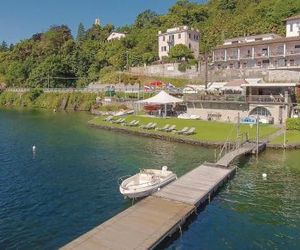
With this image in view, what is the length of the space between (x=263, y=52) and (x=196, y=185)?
75422 millimetres

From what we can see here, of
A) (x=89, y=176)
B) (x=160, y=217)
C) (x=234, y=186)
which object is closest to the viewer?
(x=160, y=217)

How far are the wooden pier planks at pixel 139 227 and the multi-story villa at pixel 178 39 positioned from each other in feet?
333

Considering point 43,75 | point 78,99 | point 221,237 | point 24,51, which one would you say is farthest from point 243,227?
point 24,51

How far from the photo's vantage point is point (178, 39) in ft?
411

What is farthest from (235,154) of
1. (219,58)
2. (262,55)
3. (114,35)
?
(114,35)

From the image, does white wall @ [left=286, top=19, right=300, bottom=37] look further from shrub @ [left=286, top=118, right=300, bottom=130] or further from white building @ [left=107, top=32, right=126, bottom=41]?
white building @ [left=107, top=32, right=126, bottom=41]

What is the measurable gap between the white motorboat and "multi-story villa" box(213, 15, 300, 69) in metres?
64.9

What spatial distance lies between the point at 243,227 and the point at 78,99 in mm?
98202

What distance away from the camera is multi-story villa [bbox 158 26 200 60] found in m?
123

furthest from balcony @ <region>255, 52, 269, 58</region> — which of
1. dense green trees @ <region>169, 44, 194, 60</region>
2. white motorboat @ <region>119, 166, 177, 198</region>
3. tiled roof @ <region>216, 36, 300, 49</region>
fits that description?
white motorboat @ <region>119, 166, 177, 198</region>

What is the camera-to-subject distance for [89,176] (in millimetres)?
38125

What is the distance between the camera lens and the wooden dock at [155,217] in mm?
20923

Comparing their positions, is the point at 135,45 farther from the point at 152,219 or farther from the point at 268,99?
the point at 152,219

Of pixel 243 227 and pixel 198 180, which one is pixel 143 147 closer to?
pixel 198 180
